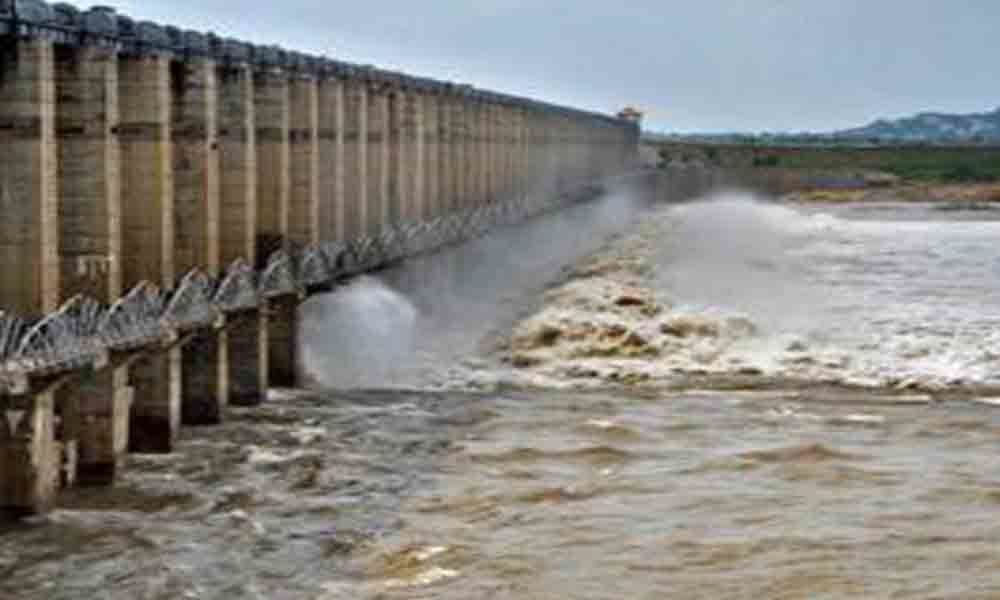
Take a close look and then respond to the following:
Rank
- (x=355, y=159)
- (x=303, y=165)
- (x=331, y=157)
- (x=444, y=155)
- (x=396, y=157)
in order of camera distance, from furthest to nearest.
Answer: (x=444, y=155) < (x=396, y=157) < (x=355, y=159) < (x=331, y=157) < (x=303, y=165)

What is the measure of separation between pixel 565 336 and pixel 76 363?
78.5ft

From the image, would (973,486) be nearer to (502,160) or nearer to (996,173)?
(502,160)

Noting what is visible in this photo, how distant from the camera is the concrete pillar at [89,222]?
30000 mm

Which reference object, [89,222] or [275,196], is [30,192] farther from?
[275,196]

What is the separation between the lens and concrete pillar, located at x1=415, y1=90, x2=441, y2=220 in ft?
208

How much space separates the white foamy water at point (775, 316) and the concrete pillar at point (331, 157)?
5.77 meters

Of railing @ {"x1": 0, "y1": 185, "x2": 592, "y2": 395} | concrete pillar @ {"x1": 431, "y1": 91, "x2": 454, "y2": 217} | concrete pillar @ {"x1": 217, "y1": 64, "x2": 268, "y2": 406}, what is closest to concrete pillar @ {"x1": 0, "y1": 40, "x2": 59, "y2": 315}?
railing @ {"x1": 0, "y1": 185, "x2": 592, "y2": 395}

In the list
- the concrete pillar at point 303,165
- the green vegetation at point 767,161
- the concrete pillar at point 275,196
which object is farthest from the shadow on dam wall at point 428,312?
the green vegetation at point 767,161

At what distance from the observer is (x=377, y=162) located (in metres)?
54.8

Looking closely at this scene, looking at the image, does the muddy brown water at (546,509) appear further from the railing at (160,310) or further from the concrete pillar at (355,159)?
the concrete pillar at (355,159)

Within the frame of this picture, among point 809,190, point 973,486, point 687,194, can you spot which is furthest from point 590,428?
point 809,190

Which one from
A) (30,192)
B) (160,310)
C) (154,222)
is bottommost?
(160,310)

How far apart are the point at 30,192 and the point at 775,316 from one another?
30071 mm

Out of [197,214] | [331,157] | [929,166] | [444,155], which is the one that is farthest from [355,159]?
[929,166]
